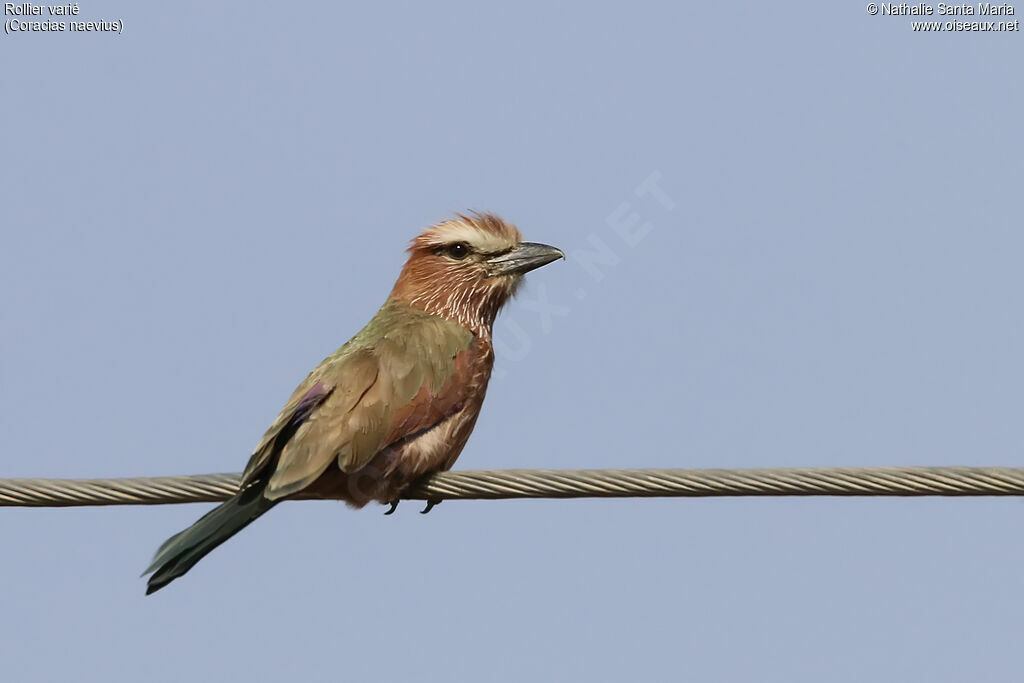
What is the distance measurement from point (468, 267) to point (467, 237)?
0.18 m

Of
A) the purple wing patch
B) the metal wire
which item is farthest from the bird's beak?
the metal wire

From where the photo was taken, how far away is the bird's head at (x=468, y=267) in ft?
22.9

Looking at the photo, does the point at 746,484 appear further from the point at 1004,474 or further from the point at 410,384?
the point at 410,384

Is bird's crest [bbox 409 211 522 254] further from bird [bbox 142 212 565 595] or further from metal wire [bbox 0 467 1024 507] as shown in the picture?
metal wire [bbox 0 467 1024 507]

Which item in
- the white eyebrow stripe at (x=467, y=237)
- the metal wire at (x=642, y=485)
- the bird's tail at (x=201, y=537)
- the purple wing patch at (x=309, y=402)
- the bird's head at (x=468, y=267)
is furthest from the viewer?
the white eyebrow stripe at (x=467, y=237)

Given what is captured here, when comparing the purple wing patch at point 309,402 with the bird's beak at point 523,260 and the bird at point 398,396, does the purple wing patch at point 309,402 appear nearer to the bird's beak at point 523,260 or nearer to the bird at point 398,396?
the bird at point 398,396

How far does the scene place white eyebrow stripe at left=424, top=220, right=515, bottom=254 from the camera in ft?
23.4

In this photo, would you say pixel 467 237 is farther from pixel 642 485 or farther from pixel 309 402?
pixel 642 485

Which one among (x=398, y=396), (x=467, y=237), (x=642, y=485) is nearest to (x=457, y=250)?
(x=467, y=237)

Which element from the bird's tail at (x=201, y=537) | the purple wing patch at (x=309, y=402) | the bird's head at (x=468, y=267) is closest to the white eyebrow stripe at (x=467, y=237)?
the bird's head at (x=468, y=267)

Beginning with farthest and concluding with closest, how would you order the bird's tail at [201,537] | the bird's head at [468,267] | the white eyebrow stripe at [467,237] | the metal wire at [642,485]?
the white eyebrow stripe at [467,237] → the bird's head at [468,267] → the bird's tail at [201,537] → the metal wire at [642,485]

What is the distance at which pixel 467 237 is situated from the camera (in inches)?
280

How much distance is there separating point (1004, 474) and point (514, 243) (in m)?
3.43

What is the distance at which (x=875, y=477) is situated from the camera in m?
4.56
